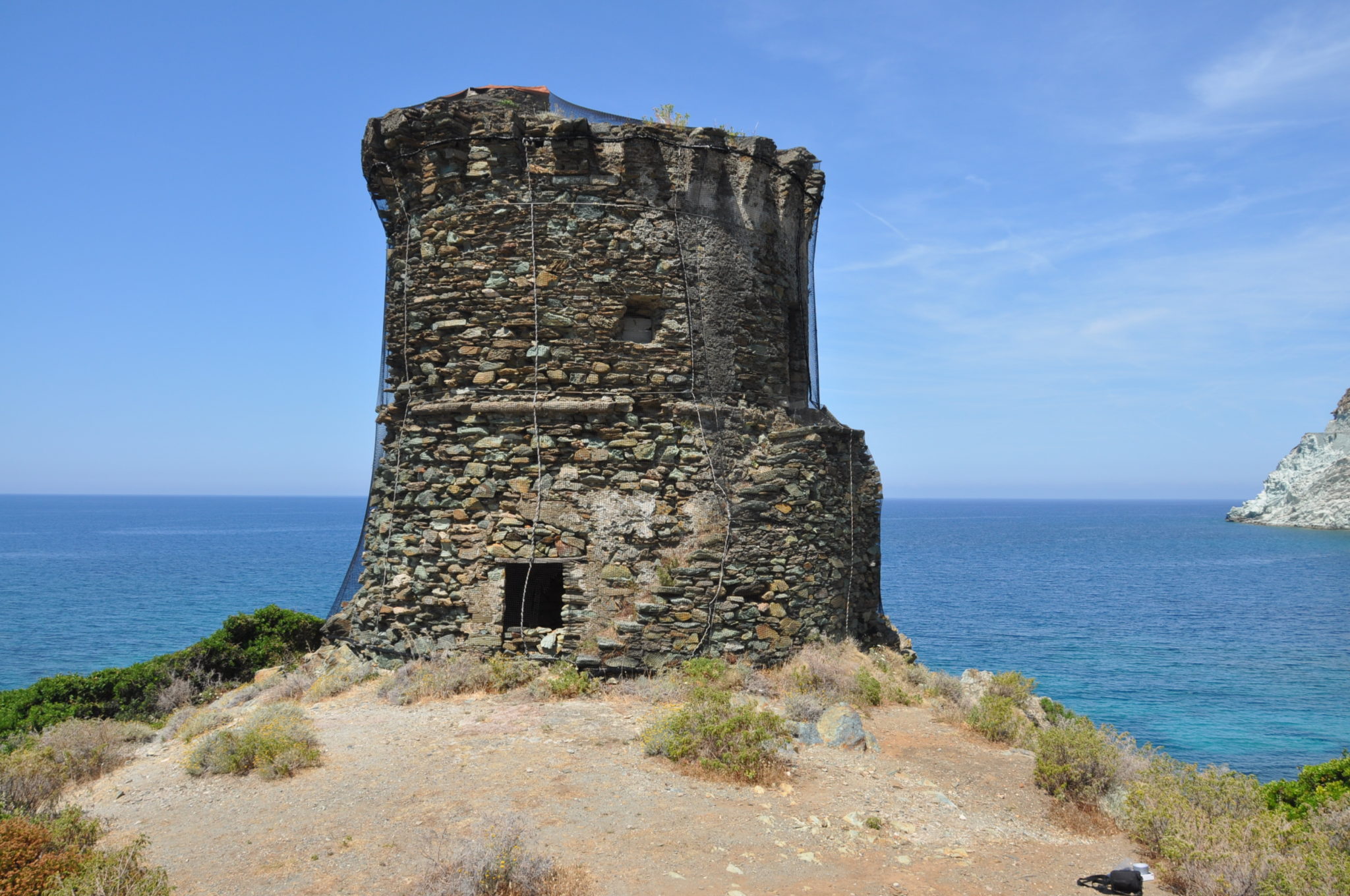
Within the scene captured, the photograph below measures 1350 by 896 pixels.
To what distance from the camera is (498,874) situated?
5.32m

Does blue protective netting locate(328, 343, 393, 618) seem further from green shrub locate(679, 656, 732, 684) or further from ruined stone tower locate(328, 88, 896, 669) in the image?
green shrub locate(679, 656, 732, 684)

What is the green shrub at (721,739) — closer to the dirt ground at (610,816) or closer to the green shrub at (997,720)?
the dirt ground at (610,816)

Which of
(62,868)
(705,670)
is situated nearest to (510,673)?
(705,670)

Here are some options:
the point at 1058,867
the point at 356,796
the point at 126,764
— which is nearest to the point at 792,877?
the point at 1058,867

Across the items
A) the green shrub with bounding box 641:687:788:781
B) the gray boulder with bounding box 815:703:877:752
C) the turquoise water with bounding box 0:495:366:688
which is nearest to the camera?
the green shrub with bounding box 641:687:788:781

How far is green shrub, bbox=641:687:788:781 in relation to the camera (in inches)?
298

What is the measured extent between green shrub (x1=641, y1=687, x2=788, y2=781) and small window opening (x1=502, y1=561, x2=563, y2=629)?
10.5 feet

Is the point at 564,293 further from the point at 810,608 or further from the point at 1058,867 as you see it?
the point at 1058,867

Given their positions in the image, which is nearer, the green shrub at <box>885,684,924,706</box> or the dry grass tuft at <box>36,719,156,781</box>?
the dry grass tuft at <box>36,719,156,781</box>

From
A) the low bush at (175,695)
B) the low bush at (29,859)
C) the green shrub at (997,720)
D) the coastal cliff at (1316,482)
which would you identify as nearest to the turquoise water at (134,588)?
the low bush at (175,695)

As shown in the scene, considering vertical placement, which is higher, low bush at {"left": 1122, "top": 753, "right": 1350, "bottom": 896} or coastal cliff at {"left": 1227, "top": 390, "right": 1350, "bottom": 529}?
coastal cliff at {"left": 1227, "top": 390, "right": 1350, "bottom": 529}

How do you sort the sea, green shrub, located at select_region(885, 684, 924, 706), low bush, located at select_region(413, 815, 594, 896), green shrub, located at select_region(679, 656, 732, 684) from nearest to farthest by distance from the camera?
1. low bush, located at select_region(413, 815, 594, 896)
2. green shrub, located at select_region(679, 656, 732, 684)
3. green shrub, located at select_region(885, 684, 924, 706)
4. the sea

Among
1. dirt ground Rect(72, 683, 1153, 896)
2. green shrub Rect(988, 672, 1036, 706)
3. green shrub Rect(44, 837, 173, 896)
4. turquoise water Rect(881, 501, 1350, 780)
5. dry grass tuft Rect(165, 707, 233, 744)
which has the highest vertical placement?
green shrub Rect(44, 837, 173, 896)

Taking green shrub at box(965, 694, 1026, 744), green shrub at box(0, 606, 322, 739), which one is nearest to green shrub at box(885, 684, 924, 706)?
green shrub at box(965, 694, 1026, 744)
